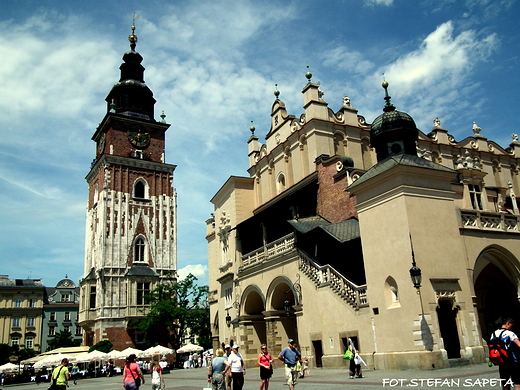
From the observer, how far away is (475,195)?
23344 mm

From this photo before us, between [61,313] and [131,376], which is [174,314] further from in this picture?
[61,313]

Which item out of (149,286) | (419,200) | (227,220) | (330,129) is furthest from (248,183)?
(149,286)

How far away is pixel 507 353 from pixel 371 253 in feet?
37.6

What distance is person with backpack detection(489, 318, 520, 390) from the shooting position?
25.9ft

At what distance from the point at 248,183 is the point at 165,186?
26.6 meters

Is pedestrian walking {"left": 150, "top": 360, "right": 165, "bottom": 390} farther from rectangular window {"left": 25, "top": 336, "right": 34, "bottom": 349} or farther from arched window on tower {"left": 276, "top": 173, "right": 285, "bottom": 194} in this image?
rectangular window {"left": 25, "top": 336, "right": 34, "bottom": 349}

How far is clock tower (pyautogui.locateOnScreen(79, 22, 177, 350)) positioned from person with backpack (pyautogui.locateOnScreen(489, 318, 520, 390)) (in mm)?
47954

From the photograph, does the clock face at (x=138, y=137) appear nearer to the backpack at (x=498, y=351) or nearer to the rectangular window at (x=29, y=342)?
the rectangular window at (x=29, y=342)

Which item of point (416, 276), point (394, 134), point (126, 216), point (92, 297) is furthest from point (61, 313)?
point (416, 276)

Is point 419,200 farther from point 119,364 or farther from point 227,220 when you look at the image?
point 119,364

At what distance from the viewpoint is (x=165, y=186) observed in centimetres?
6100

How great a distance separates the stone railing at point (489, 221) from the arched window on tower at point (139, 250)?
43.1m

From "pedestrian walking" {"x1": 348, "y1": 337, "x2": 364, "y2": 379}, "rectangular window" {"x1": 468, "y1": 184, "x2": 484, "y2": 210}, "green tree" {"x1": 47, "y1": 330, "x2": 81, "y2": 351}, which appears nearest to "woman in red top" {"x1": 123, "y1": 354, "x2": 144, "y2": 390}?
"pedestrian walking" {"x1": 348, "y1": 337, "x2": 364, "y2": 379}

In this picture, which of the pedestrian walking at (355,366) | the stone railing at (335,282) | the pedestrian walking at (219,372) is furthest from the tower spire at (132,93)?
the pedestrian walking at (219,372)
